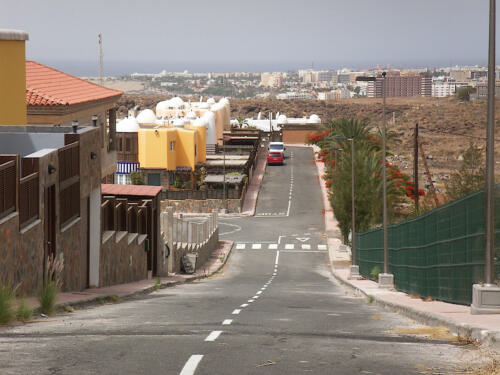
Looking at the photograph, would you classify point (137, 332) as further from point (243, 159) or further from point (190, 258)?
point (243, 159)

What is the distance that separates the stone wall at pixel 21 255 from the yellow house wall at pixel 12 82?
444 inches

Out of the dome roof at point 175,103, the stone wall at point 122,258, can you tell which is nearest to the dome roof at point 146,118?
the dome roof at point 175,103

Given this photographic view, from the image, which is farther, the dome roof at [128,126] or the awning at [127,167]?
the dome roof at [128,126]

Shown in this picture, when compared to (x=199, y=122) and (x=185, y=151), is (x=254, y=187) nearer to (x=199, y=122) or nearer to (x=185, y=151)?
(x=185, y=151)

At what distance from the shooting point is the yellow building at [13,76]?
1162 inches

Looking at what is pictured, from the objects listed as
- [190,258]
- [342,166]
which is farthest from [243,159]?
[190,258]

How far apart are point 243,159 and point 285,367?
95332mm

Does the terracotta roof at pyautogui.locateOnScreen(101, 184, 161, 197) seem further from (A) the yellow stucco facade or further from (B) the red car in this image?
(B) the red car

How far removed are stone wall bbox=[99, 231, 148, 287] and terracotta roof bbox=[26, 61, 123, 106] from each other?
6443 millimetres

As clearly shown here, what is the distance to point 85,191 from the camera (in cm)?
2595

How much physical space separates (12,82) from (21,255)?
13319 mm

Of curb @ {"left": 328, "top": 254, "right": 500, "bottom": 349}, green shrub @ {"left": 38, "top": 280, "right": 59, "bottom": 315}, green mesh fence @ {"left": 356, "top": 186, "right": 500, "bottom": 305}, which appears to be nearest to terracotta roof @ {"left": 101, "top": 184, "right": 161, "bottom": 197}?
green mesh fence @ {"left": 356, "top": 186, "right": 500, "bottom": 305}

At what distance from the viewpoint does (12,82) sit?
99.1 ft

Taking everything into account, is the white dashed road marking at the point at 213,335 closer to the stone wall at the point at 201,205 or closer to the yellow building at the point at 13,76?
the yellow building at the point at 13,76
